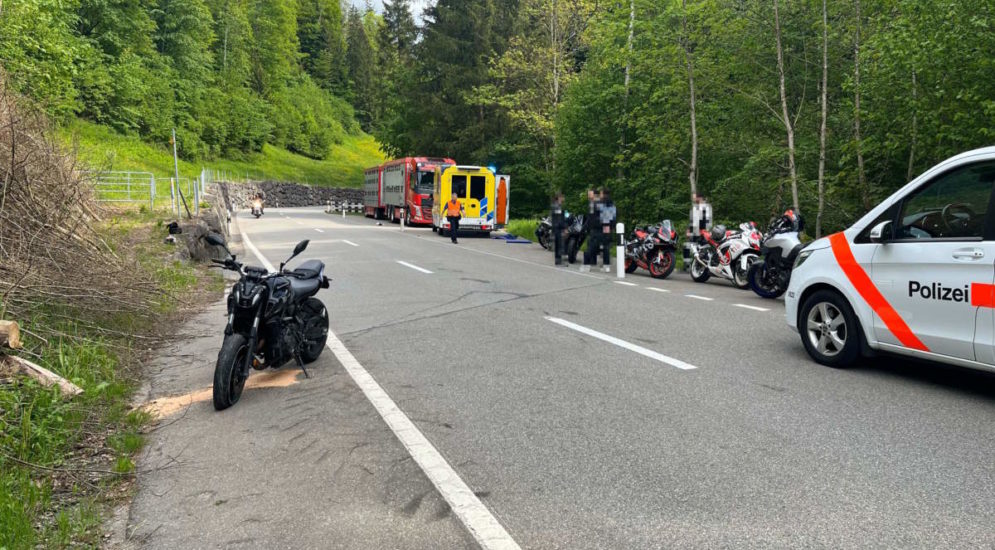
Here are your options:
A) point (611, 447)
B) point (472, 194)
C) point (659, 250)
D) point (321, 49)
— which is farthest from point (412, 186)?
point (321, 49)

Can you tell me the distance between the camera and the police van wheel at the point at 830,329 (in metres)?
6.11

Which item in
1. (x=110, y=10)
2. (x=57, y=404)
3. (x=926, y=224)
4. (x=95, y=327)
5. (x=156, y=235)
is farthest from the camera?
(x=110, y=10)

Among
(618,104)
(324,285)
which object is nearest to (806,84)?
(618,104)

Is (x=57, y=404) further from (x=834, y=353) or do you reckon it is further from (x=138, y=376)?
(x=834, y=353)

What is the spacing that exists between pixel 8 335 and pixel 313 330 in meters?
2.41

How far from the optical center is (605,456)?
4.20 m

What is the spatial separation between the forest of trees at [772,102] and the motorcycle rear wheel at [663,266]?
3639 mm

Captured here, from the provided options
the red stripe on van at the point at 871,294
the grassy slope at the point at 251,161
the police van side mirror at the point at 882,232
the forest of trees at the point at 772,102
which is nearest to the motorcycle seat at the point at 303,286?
the red stripe on van at the point at 871,294

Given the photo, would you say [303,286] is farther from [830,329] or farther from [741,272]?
[741,272]

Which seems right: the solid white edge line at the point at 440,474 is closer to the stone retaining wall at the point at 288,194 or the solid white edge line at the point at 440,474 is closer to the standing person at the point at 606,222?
the standing person at the point at 606,222

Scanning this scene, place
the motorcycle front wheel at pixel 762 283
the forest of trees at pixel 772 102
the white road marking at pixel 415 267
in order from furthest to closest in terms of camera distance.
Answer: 1. the white road marking at pixel 415 267
2. the forest of trees at pixel 772 102
3. the motorcycle front wheel at pixel 762 283

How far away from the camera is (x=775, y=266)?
456 inches

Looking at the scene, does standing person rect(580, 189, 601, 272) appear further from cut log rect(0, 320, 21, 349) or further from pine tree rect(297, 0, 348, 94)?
pine tree rect(297, 0, 348, 94)

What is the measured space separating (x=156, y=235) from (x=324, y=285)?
38.4ft
